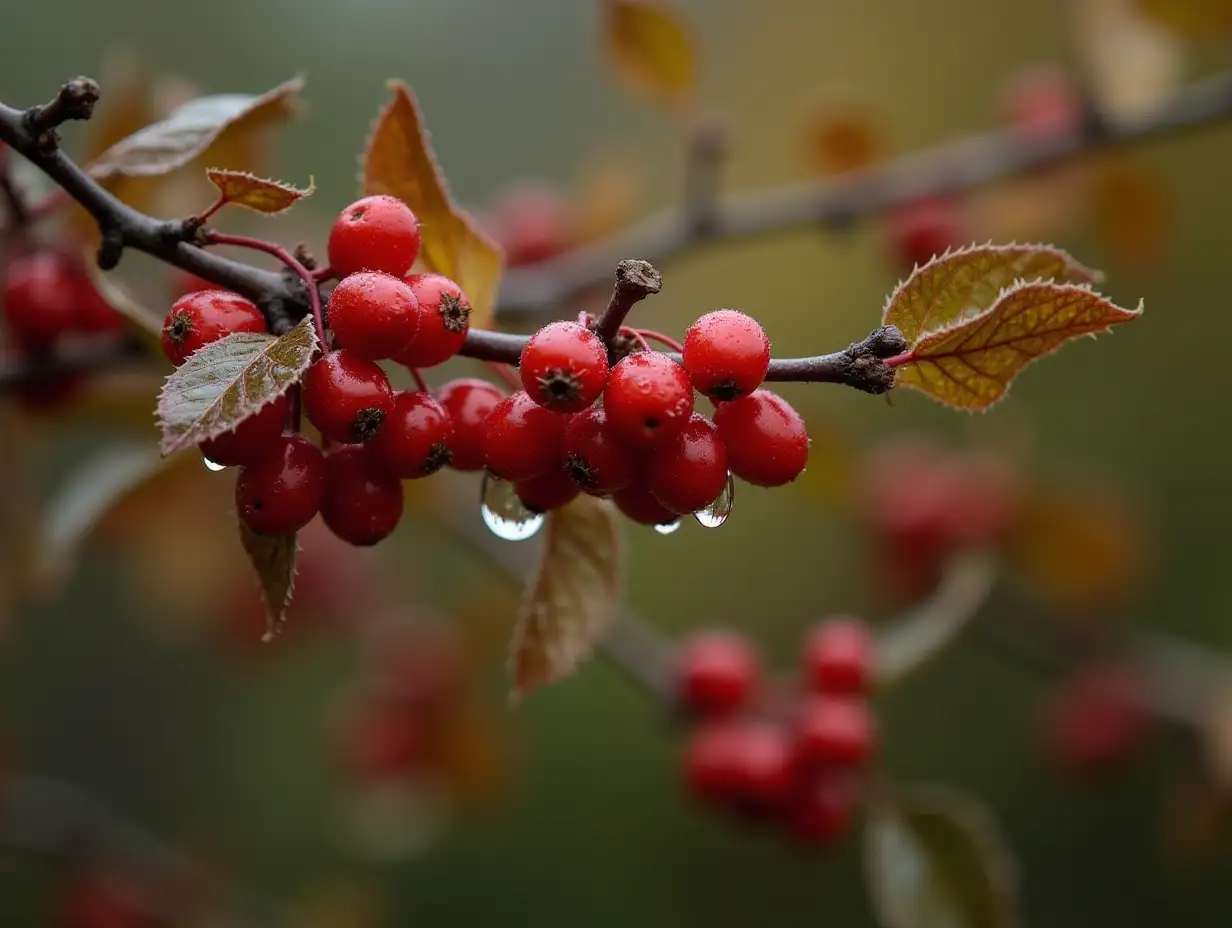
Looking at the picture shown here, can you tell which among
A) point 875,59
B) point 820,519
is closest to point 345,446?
point 820,519

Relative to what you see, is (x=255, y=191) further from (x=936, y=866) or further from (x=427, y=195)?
(x=936, y=866)

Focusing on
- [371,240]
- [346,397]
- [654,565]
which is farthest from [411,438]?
[654,565]

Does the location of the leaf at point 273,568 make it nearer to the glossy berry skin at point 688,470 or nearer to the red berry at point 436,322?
the red berry at point 436,322

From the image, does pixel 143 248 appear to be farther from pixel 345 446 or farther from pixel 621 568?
pixel 621 568

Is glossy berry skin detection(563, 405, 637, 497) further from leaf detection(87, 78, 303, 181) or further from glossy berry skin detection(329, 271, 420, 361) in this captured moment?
leaf detection(87, 78, 303, 181)

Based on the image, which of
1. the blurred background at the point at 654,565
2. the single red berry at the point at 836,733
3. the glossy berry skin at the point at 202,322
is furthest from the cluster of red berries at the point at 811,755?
the glossy berry skin at the point at 202,322

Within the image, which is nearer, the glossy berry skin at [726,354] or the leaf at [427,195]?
the glossy berry skin at [726,354]
